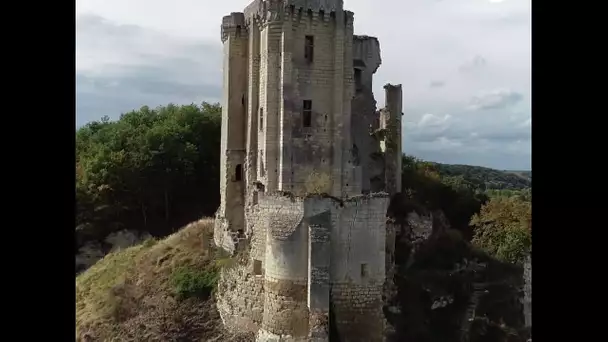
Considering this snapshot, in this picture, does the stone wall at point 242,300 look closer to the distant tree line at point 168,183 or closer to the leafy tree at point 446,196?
the leafy tree at point 446,196

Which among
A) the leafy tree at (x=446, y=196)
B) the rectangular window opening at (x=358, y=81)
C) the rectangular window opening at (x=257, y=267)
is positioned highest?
the rectangular window opening at (x=358, y=81)

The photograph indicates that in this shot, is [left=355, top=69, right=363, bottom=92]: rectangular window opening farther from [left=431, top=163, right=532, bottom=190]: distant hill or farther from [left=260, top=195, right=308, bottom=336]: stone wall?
[left=431, top=163, right=532, bottom=190]: distant hill

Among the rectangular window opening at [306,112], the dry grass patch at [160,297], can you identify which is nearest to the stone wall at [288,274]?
the dry grass patch at [160,297]

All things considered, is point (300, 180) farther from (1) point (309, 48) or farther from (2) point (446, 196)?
(2) point (446, 196)

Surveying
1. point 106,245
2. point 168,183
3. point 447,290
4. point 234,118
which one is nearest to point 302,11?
point 234,118
